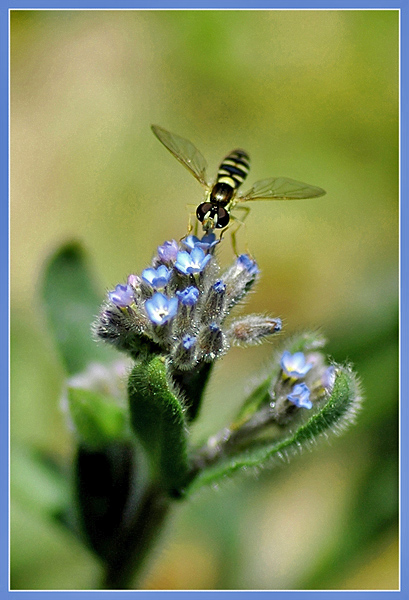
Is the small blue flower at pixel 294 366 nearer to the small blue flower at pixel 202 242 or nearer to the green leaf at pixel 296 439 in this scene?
the green leaf at pixel 296 439

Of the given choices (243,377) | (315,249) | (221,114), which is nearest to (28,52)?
(221,114)

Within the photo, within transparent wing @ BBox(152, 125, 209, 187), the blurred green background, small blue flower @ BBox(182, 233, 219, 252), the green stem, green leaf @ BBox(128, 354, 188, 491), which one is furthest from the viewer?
the blurred green background

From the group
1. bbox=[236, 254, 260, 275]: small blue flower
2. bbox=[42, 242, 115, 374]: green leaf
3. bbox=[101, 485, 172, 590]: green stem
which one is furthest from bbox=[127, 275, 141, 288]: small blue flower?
bbox=[42, 242, 115, 374]: green leaf

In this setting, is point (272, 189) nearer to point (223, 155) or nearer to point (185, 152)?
point (185, 152)

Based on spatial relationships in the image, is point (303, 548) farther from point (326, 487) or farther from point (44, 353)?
point (44, 353)

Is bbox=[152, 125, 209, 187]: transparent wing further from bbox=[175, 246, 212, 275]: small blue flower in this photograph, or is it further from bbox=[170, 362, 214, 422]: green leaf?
bbox=[170, 362, 214, 422]: green leaf

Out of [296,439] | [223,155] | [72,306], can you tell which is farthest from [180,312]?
[223,155]
